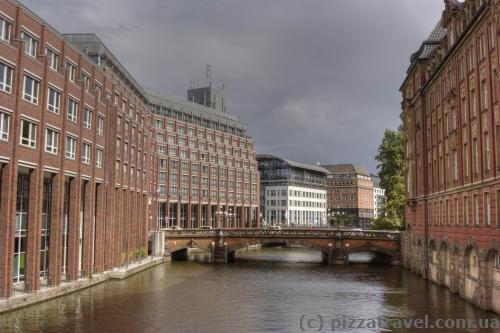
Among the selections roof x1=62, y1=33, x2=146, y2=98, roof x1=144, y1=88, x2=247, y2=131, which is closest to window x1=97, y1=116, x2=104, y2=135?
roof x1=62, y1=33, x2=146, y2=98

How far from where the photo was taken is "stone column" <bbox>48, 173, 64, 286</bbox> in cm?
4541

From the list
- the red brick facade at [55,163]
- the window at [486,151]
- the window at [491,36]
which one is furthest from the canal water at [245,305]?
the window at [491,36]

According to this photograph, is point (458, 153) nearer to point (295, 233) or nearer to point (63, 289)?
point (63, 289)

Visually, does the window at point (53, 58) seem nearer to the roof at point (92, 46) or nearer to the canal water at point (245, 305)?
the canal water at point (245, 305)

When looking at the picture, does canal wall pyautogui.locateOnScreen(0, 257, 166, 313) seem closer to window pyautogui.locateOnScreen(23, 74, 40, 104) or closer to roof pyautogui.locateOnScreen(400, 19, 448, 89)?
window pyautogui.locateOnScreen(23, 74, 40, 104)

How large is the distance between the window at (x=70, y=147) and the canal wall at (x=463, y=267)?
35385 millimetres

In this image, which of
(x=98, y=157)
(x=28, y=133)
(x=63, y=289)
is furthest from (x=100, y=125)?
(x=63, y=289)

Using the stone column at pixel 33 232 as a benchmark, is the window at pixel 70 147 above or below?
above

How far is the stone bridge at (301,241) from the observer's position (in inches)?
3236

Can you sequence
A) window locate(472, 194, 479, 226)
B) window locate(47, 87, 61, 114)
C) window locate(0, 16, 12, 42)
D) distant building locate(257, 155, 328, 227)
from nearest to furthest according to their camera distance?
window locate(0, 16, 12, 42) → window locate(472, 194, 479, 226) → window locate(47, 87, 61, 114) → distant building locate(257, 155, 328, 227)

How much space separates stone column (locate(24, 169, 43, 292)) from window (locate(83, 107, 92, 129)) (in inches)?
481

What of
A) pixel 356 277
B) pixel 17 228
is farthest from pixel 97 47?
pixel 356 277

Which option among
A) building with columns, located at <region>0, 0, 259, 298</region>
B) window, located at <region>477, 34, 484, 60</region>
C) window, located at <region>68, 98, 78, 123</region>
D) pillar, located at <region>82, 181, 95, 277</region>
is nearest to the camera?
building with columns, located at <region>0, 0, 259, 298</region>

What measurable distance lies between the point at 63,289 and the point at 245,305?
1589 cm
